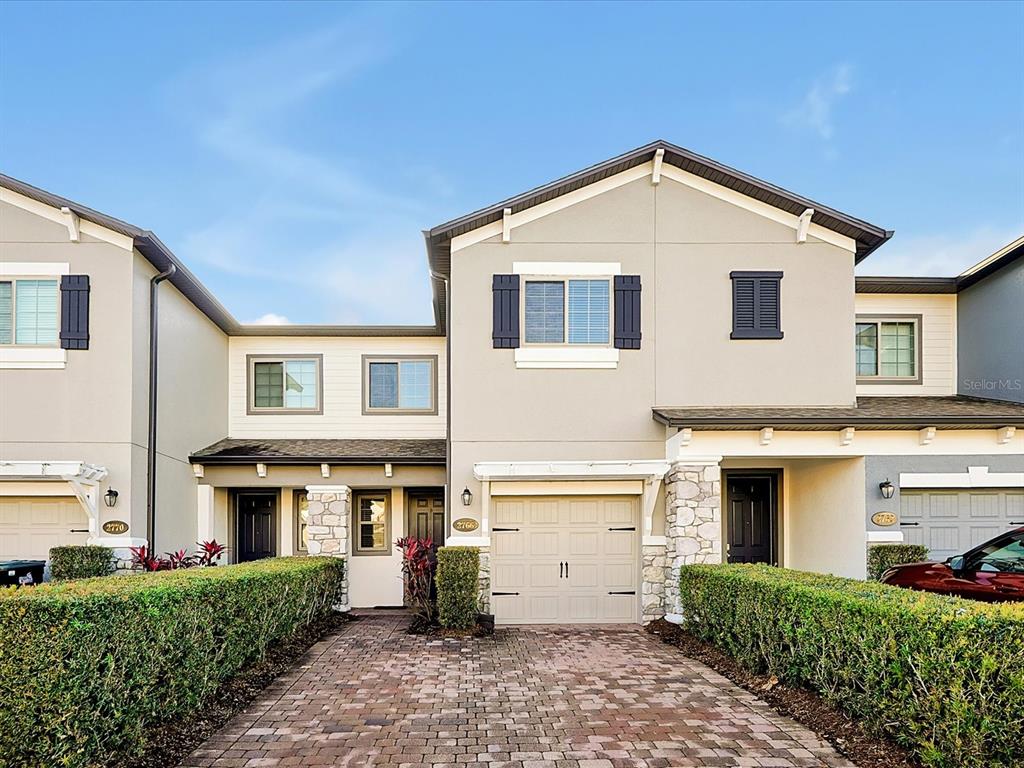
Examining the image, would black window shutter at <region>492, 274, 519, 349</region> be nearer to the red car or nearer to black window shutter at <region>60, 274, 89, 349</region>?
black window shutter at <region>60, 274, 89, 349</region>

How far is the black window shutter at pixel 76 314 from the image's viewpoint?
11.4 metres

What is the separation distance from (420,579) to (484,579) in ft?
3.12

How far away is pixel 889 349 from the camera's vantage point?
14352 mm

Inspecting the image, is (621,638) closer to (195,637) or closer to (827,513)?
(827,513)

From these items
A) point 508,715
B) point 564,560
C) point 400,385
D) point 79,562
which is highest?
point 400,385

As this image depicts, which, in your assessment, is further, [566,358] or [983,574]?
[566,358]

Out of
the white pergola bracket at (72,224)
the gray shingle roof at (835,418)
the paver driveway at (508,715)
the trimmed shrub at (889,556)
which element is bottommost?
the paver driveway at (508,715)

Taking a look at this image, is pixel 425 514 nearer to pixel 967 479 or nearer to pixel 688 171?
pixel 688 171

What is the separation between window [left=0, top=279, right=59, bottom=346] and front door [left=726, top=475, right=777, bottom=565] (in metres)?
11.0

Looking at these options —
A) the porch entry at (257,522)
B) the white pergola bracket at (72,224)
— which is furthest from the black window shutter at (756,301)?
the white pergola bracket at (72,224)

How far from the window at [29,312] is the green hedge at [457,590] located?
652cm

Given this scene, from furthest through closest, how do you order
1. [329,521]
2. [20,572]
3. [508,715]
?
[329,521] → [20,572] → [508,715]

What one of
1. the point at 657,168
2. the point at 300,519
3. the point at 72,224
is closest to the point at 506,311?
the point at 657,168

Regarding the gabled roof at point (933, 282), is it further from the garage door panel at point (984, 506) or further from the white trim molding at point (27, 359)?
the white trim molding at point (27, 359)
